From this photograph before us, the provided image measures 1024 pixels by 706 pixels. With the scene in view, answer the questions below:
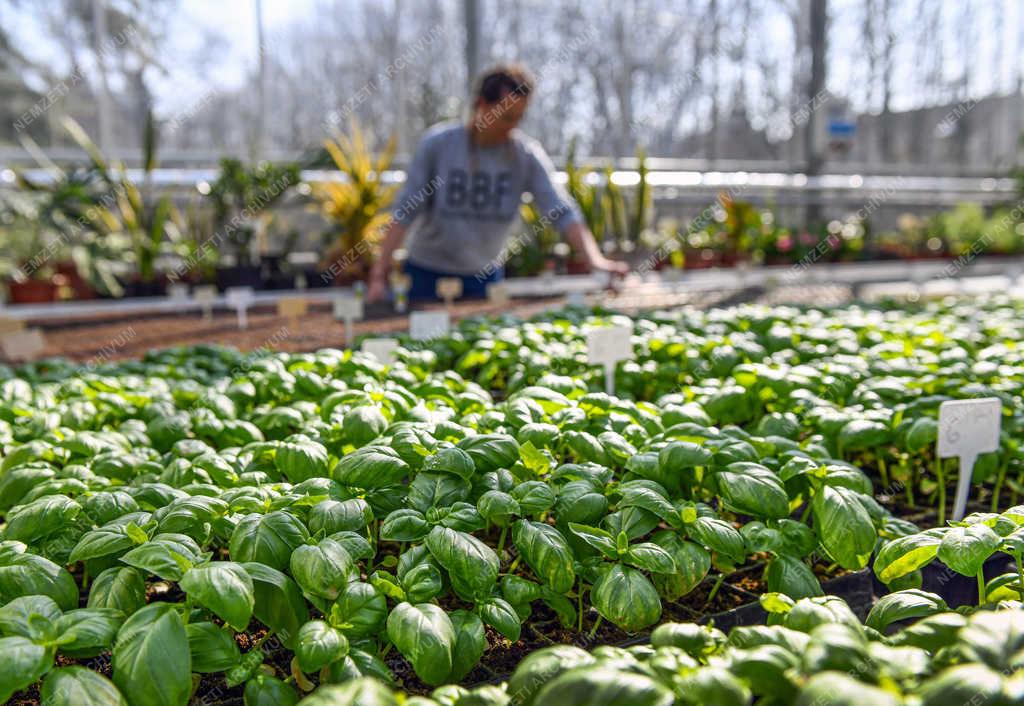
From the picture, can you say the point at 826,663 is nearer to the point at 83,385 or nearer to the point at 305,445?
the point at 305,445

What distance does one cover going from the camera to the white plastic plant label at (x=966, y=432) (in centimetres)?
144

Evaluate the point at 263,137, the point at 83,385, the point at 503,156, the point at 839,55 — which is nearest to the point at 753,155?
the point at 839,55

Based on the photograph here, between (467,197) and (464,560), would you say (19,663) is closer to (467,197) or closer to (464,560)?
(464,560)

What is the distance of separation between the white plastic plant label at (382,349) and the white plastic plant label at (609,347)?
0.52 metres

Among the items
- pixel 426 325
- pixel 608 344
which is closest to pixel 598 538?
pixel 608 344

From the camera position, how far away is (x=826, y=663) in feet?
2.14

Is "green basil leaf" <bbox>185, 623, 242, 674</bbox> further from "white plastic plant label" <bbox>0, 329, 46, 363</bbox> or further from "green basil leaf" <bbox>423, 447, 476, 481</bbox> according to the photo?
"white plastic plant label" <bbox>0, 329, 46, 363</bbox>

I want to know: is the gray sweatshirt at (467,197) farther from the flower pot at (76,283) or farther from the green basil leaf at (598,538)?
the green basil leaf at (598,538)

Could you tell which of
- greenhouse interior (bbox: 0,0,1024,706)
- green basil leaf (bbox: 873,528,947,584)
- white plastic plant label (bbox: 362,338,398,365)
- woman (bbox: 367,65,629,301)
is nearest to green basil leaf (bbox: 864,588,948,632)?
greenhouse interior (bbox: 0,0,1024,706)

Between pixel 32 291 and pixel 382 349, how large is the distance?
2087mm

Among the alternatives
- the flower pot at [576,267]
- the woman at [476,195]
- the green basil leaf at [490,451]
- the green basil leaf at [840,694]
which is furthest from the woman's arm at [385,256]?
the green basil leaf at [840,694]

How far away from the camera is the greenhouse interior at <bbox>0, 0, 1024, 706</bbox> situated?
2.72 ft

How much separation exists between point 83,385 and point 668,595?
4.39 ft

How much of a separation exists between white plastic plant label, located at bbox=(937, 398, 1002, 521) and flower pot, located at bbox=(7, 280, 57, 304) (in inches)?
132
